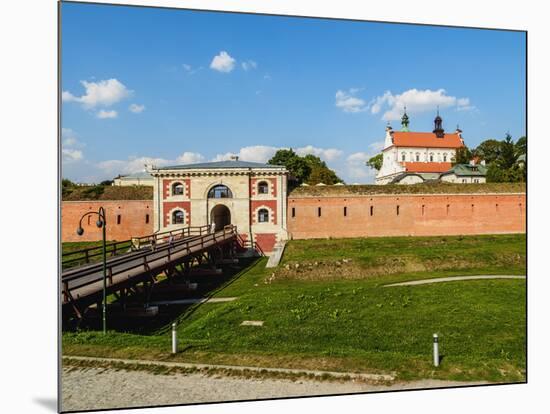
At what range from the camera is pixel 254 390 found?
5559 millimetres

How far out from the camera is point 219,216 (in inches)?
974

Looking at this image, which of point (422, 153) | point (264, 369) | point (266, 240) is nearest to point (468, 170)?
point (422, 153)

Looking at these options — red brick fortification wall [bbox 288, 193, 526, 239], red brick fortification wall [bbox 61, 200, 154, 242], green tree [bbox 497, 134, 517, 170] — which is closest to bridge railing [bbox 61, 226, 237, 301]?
red brick fortification wall [bbox 288, 193, 526, 239]

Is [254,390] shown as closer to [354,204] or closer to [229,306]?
[229,306]

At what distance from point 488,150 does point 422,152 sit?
299 inches

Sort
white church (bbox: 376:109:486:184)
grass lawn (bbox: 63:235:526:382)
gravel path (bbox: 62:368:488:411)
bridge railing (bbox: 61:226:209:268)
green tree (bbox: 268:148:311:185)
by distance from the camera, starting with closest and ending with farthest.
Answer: gravel path (bbox: 62:368:488:411) → grass lawn (bbox: 63:235:526:382) → bridge railing (bbox: 61:226:209:268) → green tree (bbox: 268:148:311:185) → white church (bbox: 376:109:486:184)

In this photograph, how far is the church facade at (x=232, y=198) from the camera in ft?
71.9

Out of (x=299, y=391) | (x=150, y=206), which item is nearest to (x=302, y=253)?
(x=150, y=206)

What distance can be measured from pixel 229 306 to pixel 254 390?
5438mm

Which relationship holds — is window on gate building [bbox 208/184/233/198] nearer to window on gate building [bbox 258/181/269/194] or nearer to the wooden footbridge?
window on gate building [bbox 258/181/269/194]

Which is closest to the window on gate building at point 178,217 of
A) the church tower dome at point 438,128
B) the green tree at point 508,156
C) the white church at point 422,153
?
the green tree at point 508,156

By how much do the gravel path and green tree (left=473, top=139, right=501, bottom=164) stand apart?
37.3 m

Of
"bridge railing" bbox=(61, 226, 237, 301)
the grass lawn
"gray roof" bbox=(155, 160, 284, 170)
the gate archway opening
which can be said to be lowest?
the grass lawn

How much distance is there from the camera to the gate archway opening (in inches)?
909
